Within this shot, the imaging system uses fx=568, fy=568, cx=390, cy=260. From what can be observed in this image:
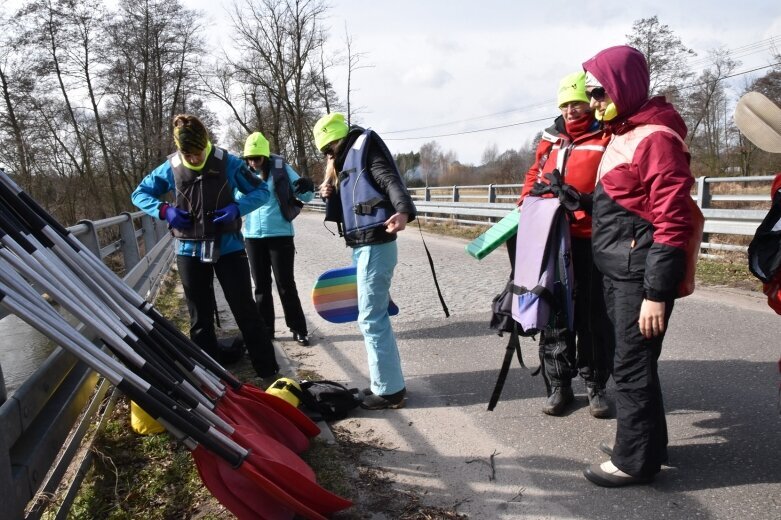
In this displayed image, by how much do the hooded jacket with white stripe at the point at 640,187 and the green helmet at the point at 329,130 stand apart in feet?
5.46

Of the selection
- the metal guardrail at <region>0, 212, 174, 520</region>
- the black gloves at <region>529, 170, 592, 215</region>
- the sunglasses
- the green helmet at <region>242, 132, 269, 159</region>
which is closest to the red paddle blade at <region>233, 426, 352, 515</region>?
the metal guardrail at <region>0, 212, 174, 520</region>

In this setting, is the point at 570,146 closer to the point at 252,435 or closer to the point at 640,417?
the point at 640,417

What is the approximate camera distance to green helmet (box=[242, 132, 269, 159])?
18.0 ft

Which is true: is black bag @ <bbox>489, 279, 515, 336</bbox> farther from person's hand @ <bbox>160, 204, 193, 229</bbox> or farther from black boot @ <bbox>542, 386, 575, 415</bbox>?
person's hand @ <bbox>160, 204, 193, 229</bbox>

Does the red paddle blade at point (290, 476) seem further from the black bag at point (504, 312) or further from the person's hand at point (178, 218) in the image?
the person's hand at point (178, 218)

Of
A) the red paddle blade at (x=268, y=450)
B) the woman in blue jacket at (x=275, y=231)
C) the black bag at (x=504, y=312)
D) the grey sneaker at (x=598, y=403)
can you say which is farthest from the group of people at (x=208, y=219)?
the grey sneaker at (x=598, y=403)

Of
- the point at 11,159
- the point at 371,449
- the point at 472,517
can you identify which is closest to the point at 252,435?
the point at 371,449

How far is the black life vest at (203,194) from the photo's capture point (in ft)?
13.7

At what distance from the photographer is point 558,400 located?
3711mm

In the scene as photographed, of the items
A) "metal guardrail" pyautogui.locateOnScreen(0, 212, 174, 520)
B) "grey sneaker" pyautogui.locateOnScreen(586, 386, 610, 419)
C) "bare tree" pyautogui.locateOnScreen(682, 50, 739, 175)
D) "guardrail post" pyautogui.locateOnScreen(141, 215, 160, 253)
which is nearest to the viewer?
"metal guardrail" pyautogui.locateOnScreen(0, 212, 174, 520)

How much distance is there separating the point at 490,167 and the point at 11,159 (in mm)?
27305

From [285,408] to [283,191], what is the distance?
8.94 ft

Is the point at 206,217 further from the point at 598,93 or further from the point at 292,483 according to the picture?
the point at 598,93

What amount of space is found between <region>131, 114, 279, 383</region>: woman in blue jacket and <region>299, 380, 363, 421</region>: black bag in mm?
760
